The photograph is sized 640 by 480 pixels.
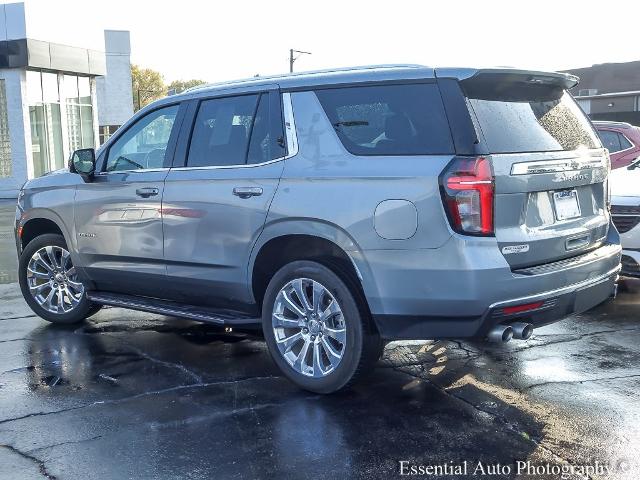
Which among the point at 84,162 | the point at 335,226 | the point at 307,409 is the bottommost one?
the point at 307,409

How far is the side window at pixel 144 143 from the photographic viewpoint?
591 cm

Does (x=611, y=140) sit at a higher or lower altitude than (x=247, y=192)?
higher

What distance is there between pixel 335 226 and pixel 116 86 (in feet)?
126

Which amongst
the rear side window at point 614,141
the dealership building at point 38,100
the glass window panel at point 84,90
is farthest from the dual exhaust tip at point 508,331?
the glass window panel at point 84,90

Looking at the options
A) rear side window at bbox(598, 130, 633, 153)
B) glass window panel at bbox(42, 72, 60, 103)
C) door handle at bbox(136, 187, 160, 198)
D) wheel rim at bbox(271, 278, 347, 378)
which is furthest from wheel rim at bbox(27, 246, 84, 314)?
glass window panel at bbox(42, 72, 60, 103)

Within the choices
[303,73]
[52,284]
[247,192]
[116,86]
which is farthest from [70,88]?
[247,192]

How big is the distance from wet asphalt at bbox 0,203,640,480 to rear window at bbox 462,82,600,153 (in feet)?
5.14

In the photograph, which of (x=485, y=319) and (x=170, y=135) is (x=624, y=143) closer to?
(x=170, y=135)

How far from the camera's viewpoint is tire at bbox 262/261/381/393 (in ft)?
15.3

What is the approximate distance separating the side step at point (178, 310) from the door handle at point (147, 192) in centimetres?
84

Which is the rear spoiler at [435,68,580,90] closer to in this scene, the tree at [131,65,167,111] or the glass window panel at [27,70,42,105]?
the glass window panel at [27,70,42,105]

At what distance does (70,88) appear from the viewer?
86.9ft

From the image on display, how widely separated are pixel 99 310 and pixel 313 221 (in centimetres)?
342

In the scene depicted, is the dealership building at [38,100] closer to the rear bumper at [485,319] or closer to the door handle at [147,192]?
the door handle at [147,192]
